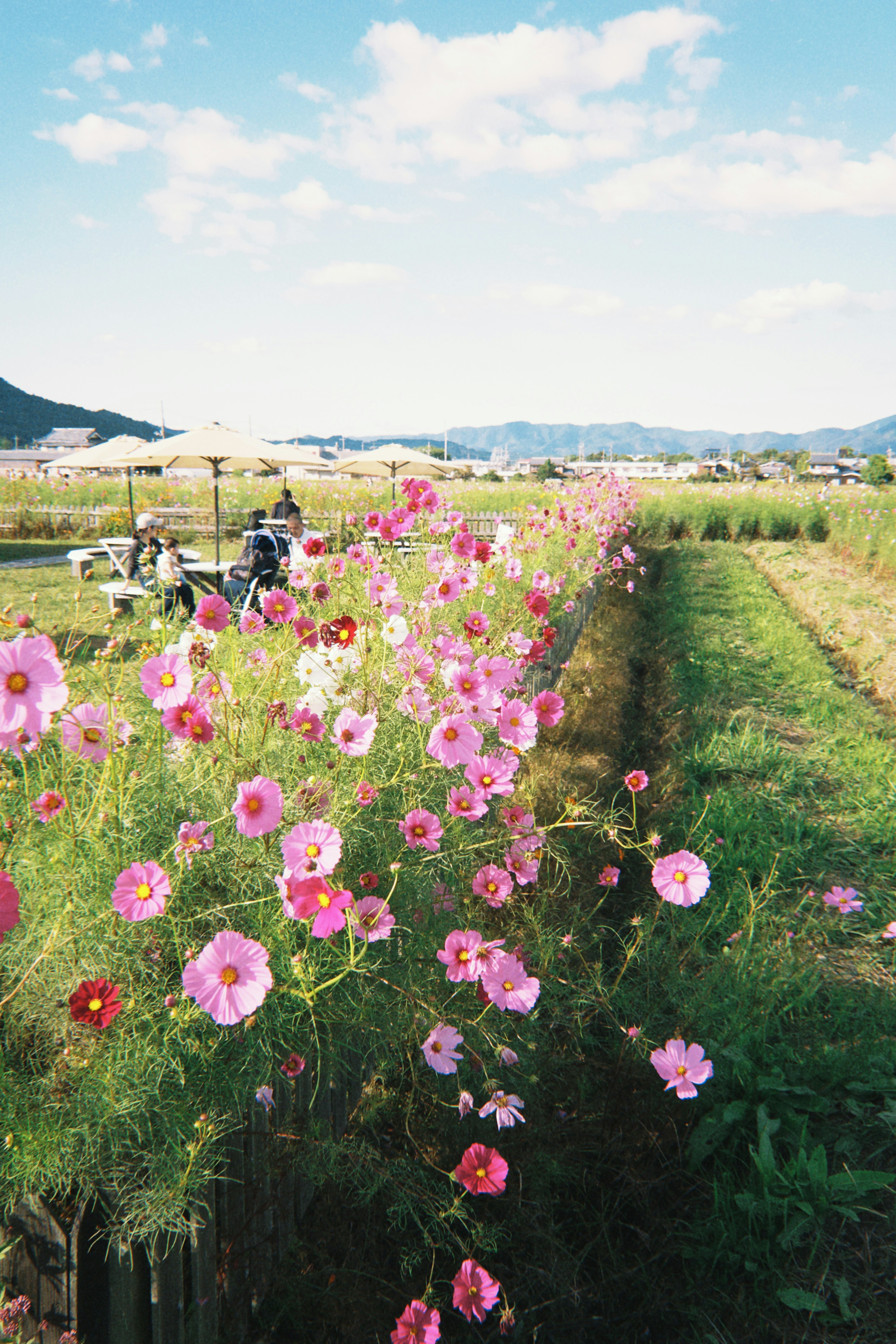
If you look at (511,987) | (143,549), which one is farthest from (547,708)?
(143,549)

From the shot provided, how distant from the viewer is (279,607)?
1.74 metres

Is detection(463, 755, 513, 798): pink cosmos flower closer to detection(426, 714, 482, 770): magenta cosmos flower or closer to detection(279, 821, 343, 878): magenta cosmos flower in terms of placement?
detection(426, 714, 482, 770): magenta cosmos flower

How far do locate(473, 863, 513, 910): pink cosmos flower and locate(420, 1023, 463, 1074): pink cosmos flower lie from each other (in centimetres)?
28

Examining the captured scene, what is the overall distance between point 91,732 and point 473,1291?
128 centimetres

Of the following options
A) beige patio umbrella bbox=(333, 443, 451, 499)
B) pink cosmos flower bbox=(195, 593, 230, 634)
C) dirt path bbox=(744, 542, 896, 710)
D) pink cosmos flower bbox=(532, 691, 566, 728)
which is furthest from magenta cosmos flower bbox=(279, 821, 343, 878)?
beige patio umbrella bbox=(333, 443, 451, 499)

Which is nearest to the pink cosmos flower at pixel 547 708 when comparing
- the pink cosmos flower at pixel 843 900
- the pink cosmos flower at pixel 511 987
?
the pink cosmos flower at pixel 511 987

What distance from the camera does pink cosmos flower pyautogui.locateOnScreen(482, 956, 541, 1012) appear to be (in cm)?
145

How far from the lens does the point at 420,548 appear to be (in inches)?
157

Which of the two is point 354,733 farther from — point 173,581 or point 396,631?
point 173,581

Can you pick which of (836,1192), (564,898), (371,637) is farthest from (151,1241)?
(564,898)

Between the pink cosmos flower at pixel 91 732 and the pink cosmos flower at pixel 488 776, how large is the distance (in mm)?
673

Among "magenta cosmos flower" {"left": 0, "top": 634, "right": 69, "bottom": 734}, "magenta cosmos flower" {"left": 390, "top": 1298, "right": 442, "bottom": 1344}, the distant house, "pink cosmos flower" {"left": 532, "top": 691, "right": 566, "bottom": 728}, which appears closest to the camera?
"magenta cosmos flower" {"left": 0, "top": 634, "right": 69, "bottom": 734}

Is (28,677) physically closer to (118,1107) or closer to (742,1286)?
(118,1107)

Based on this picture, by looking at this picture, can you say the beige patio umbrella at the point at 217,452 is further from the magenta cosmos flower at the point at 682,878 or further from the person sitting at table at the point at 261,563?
the magenta cosmos flower at the point at 682,878
